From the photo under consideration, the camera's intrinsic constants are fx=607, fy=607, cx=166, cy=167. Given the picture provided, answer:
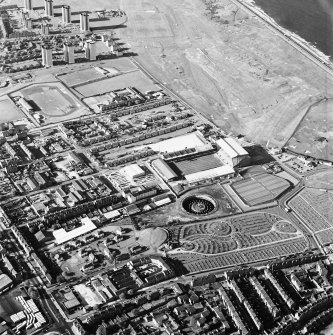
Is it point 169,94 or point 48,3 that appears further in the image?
point 48,3

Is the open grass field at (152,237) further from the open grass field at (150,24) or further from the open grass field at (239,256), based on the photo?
the open grass field at (150,24)

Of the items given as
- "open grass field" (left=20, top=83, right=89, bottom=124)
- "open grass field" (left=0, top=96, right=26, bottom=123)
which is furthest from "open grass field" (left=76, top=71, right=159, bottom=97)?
"open grass field" (left=0, top=96, right=26, bottom=123)

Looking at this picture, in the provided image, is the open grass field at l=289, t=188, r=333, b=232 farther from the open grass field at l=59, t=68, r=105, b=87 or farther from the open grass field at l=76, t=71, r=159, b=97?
the open grass field at l=59, t=68, r=105, b=87

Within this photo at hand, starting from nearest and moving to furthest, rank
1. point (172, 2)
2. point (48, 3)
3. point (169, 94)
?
point (169, 94), point (48, 3), point (172, 2)

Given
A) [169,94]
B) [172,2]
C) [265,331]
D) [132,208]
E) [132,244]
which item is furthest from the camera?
[172,2]

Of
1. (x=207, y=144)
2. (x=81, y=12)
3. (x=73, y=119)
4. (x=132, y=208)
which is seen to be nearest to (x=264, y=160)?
(x=207, y=144)

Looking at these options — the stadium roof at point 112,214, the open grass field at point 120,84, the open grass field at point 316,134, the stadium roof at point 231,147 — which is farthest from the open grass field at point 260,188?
the open grass field at point 120,84

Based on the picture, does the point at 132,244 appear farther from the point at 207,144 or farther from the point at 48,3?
the point at 48,3
